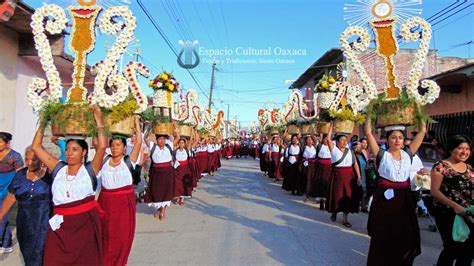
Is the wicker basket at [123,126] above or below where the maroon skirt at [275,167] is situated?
above

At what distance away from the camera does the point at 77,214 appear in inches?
137

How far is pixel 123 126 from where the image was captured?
4090 mm

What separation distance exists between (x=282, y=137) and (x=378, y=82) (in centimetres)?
813

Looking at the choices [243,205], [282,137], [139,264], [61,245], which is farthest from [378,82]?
[61,245]

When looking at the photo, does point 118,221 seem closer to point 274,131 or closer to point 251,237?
point 251,237

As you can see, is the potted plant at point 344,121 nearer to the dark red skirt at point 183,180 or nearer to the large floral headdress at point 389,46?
the large floral headdress at point 389,46

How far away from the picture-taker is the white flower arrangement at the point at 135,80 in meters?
4.37

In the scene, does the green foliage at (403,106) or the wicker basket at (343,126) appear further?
the wicker basket at (343,126)

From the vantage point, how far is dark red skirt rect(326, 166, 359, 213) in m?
7.13

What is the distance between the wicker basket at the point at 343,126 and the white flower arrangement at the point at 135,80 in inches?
139

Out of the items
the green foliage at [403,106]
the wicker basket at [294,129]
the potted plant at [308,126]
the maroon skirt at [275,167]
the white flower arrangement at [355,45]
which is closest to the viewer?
the green foliage at [403,106]

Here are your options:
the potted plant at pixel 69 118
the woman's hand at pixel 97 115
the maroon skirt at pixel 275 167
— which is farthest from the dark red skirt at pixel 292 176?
the potted plant at pixel 69 118

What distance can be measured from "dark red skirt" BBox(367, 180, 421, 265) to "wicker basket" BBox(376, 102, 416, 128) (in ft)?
2.62

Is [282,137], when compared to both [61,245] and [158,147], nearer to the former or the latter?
[158,147]
